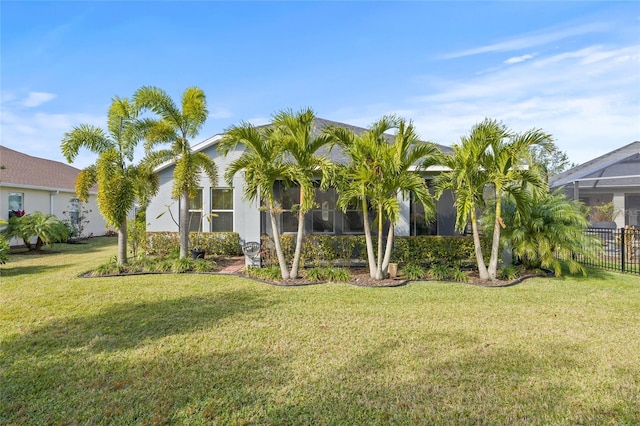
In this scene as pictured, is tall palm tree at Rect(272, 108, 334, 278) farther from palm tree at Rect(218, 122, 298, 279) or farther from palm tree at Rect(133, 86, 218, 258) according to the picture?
palm tree at Rect(133, 86, 218, 258)

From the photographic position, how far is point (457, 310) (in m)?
5.98

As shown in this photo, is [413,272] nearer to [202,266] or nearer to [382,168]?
[382,168]

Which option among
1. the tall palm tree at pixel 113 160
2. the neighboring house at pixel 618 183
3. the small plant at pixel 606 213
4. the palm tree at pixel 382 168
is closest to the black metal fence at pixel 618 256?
the small plant at pixel 606 213

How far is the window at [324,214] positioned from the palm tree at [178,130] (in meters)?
3.97

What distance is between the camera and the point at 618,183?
16.6m

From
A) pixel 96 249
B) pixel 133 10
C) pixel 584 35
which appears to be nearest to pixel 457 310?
pixel 584 35

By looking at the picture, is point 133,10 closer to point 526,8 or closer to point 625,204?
point 526,8

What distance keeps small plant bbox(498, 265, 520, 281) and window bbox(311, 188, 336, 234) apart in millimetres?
5397

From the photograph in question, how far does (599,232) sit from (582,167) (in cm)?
1085

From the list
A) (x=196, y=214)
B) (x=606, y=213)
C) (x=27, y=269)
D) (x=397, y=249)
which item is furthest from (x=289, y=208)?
(x=606, y=213)

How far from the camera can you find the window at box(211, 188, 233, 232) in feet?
43.0

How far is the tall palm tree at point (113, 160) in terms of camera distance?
369 inches

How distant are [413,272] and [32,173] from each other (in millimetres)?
19958

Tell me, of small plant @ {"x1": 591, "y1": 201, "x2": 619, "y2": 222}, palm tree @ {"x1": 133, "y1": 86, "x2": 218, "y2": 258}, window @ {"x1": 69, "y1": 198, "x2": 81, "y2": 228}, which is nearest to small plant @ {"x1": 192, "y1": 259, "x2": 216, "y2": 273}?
palm tree @ {"x1": 133, "y1": 86, "x2": 218, "y2": 258}
